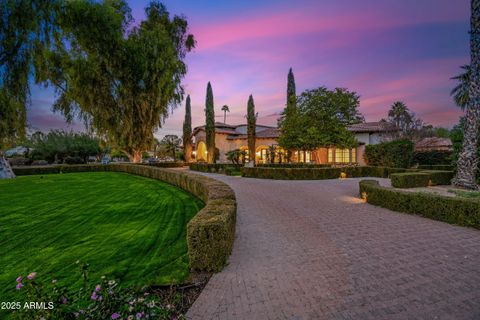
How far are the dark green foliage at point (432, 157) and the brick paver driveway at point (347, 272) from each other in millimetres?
22713

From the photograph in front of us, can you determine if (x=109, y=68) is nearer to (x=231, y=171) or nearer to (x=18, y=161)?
(x=231, y=171)

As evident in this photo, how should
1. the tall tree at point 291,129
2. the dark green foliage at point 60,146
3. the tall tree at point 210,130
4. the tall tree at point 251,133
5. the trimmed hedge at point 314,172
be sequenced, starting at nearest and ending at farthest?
1. the trimmed hedge at point 314,172
2. the tall tree at point 291,129
3. the tall tree at point 251,133
4. the tall tree at point 210,130
5. the dark green foliage at point 60,146

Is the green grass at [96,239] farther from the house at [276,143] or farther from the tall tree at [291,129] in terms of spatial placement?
the house at [276,143]

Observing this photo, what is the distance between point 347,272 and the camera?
159 inches

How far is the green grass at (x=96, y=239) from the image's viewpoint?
4.08 m

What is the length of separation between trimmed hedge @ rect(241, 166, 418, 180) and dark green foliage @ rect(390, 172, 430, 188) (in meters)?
3.68

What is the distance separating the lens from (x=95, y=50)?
62.3 feet

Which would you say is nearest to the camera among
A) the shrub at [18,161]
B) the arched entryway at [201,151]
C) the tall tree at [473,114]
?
the tall tree at [473,114]

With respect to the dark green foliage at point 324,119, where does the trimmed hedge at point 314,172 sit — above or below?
below

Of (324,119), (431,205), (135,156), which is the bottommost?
→ (431,205)

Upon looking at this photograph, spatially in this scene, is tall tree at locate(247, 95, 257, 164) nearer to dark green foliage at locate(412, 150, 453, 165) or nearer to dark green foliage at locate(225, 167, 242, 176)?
dark green foliage at locate(225, 167, 242, 176)

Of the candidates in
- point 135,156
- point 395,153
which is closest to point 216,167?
point 135,156

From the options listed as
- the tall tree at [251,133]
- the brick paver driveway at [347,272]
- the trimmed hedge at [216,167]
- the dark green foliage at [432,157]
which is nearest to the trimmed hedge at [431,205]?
the brick paver driveway at [347,272]

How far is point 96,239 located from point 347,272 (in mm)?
5670
